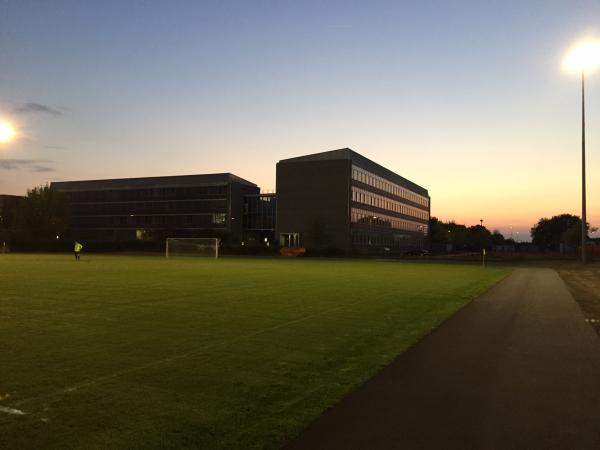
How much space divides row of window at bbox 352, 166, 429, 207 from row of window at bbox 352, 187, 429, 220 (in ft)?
6.11

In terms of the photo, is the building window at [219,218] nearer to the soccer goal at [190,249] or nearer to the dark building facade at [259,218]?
the dark building facade at [259,218]

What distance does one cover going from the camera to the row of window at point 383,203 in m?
86.7

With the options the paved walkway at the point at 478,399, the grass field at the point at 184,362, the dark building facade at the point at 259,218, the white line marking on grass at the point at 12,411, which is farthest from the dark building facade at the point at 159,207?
the white line marking on grass at the point at 12,411

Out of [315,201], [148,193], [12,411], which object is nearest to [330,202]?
[315,201]

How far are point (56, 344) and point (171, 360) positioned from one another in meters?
2.64

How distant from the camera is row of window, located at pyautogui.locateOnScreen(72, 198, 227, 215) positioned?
99.4 m

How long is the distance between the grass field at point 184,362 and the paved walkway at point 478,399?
0.44 m

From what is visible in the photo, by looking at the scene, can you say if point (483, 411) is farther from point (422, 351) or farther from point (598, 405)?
point (422, 351)

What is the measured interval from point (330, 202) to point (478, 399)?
77693 millimetres

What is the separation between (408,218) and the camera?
119375mm

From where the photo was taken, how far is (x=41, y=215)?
95438 millimetres

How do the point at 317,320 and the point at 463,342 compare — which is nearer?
the point at 463,342

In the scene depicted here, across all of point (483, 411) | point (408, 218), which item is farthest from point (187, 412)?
point (408, 218)

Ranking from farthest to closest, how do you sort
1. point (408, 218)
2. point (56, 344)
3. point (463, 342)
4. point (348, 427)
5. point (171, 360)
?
1. point (408, 218)
2. point (463, 342)
3. point (56, 344)
4. point (171, 360)
5. point (348, 427)
